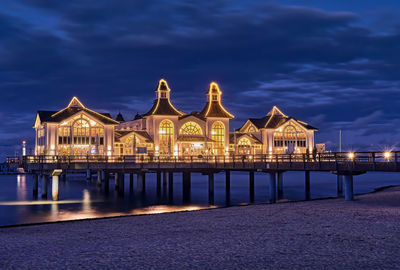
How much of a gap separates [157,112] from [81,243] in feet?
162

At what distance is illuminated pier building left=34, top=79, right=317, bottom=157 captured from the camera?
195ft

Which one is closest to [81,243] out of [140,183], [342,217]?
[342,217]

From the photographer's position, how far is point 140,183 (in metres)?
55.5

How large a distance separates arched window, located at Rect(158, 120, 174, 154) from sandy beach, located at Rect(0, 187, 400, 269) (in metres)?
40.7

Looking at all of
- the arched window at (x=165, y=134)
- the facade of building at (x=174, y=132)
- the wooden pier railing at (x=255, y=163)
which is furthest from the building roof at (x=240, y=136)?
the wooden pier railing at (x=255, y=163)

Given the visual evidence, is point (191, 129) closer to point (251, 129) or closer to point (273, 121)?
point (251, 129)

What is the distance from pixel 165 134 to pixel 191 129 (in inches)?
157

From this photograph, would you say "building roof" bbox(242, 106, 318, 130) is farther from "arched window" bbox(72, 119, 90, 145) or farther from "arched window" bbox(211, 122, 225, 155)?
"arched window" bbox(72, 119, 90, 145)

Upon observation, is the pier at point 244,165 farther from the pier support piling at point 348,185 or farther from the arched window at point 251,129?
the arched window at point 251,129

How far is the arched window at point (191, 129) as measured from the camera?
67.8m

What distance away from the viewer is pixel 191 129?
224 ft

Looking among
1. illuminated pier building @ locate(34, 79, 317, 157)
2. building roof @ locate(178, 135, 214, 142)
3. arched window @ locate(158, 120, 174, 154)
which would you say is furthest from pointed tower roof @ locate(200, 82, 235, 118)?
arched window @ locate(158, 120, 174, 154)

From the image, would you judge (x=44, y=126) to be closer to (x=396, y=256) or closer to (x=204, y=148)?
(x=204, y=148)

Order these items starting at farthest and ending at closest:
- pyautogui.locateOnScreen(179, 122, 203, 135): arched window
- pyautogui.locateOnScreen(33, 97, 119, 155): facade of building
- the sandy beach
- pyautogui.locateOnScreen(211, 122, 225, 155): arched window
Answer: pyautogui.locateOnScreen(211, 122, 225, 155): arched window → pyautogui.locateOnScreen(179, 122, 203, 135): arched window → pyautogui.locateOnScreen(33, 97, 119, 155): facade of building → the sandy beach
